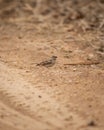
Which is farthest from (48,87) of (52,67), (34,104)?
(52,67)

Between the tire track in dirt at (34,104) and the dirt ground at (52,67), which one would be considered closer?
the tire track in dirt at (34,104)

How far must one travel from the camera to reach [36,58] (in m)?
5.63

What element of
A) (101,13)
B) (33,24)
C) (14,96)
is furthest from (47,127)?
(101,13)

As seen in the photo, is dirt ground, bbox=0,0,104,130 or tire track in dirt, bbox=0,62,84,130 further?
dirt ground, bbox=0,0,104,130

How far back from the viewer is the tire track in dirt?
12.9 feet

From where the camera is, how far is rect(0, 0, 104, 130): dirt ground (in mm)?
4039

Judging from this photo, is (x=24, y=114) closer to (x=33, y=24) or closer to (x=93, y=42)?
(x=93, y=42)

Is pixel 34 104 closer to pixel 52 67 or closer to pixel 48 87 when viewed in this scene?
pixel 48 87

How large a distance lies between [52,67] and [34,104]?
1124 millimetres

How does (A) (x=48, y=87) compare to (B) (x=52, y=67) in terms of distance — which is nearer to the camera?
(A) (x=48, y=87)

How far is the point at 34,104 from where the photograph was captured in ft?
14.1

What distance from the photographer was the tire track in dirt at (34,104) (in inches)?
154

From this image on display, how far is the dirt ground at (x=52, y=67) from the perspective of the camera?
4039 millimetres

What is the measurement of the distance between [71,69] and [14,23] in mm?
2724
